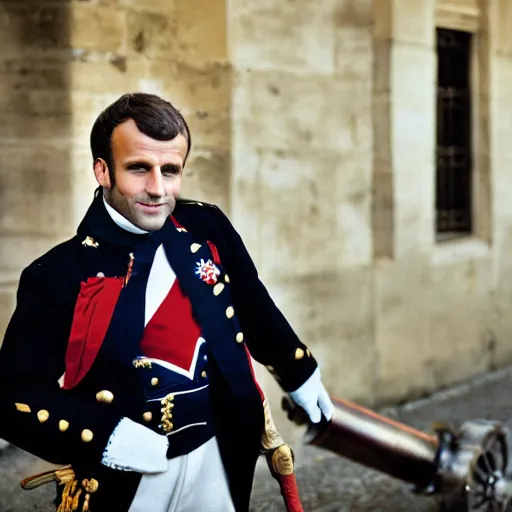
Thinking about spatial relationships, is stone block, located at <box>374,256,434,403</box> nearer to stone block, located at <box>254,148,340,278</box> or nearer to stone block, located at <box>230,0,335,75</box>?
stone block, located at <box>254,148,340,278</box>

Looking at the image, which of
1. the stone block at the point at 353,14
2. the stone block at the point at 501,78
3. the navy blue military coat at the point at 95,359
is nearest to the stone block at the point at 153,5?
the stone block at the point at 353,14

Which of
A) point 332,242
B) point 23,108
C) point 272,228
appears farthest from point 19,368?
point 332,242

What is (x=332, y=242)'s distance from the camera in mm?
5766

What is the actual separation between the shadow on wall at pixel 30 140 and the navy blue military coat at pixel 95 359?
2.22 m

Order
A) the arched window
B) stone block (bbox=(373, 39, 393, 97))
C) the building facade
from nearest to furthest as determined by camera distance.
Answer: the building facade < stone block (bbox=(373, 39, 393, 97)) < the arched window

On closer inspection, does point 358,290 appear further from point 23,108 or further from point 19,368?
Result: point 19,368

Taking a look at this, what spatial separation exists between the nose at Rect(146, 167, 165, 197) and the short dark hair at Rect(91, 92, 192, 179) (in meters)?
0.08

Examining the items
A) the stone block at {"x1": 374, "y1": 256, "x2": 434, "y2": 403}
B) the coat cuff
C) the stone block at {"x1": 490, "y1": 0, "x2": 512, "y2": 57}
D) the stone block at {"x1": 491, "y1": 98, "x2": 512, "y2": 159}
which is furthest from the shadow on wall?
the stone block at {"x1": 490, "y1": 0, "x2": 512, "y2": 57}

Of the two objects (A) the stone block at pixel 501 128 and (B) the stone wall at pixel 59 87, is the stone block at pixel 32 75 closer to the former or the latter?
(B) the stone wall at pixel 59 87

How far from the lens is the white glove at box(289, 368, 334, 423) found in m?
2.51

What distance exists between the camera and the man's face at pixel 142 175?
6.93ft

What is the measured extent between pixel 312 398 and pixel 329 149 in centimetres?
333

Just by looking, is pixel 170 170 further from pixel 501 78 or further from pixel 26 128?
pixel 501 78

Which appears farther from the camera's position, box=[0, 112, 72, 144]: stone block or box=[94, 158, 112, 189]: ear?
box=[0, 112, 72, 144]: stone block
